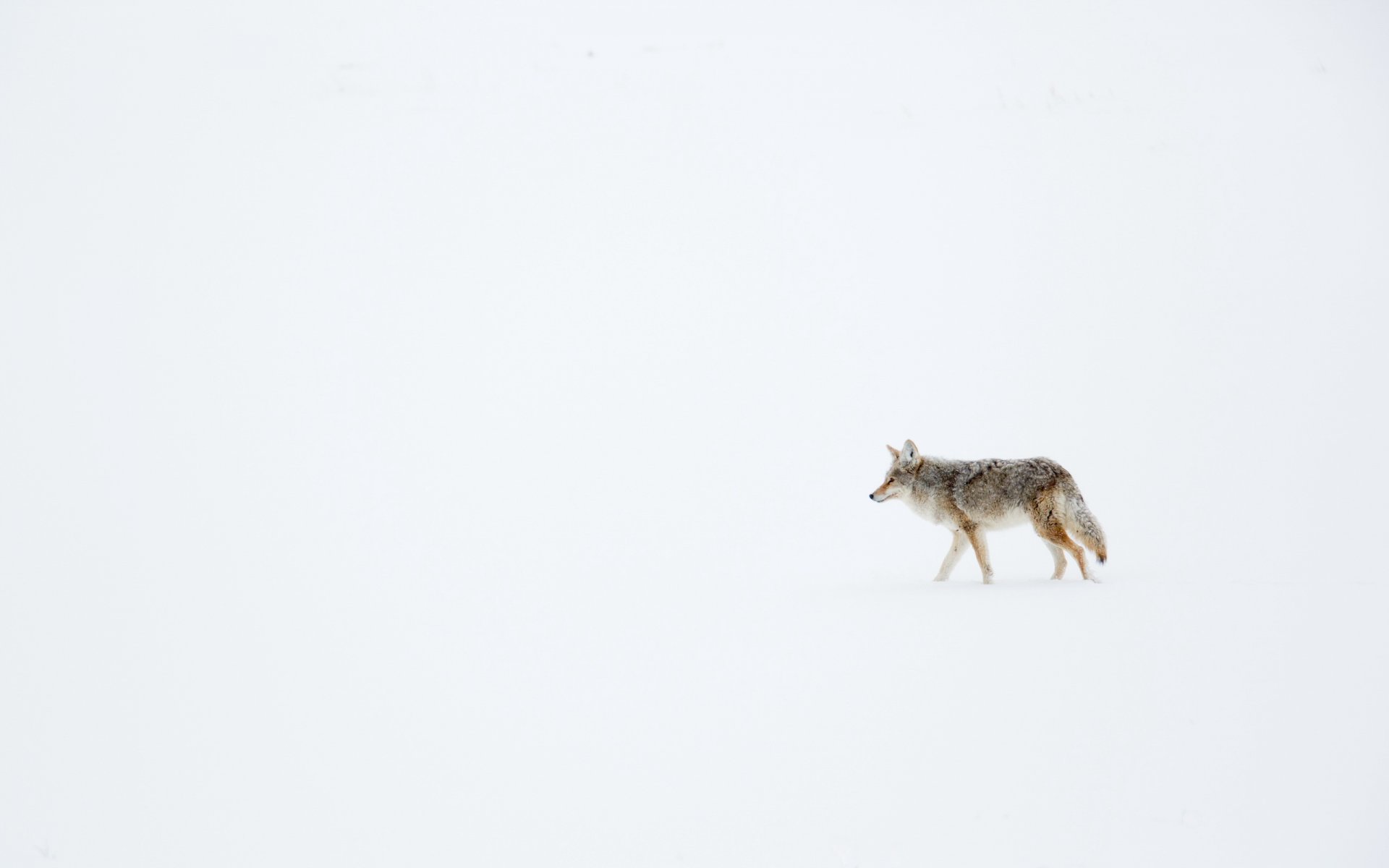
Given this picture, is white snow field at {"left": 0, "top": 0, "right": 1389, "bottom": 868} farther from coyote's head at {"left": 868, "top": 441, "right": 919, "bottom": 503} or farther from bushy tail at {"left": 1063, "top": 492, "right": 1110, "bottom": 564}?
coyote's head at {"left": 868, "top": 441, "right": 919, "bottom": 503}

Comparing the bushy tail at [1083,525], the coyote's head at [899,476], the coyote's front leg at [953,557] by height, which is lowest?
the coyote's front leg at [953,557]

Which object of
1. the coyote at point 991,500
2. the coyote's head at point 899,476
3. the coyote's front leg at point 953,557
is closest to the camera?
the coyote at point 991,500

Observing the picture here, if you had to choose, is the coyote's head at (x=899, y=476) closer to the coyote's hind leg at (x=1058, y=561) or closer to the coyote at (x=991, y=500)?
the coyote at (x=991, y=500)

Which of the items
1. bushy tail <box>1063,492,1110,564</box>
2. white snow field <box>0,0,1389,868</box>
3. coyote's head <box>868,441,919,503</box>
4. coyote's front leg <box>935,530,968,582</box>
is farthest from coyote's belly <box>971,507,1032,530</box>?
white snow field <box>0,0,1389,868</box>

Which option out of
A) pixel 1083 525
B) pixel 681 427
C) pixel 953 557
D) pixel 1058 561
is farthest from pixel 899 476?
pixel 681 427

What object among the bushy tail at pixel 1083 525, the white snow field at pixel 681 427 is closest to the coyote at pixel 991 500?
the bushy tail at pixel 1083 525

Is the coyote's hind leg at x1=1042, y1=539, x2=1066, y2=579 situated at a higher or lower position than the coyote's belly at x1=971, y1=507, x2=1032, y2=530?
lower

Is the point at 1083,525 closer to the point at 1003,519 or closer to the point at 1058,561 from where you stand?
the point at 1058,561
